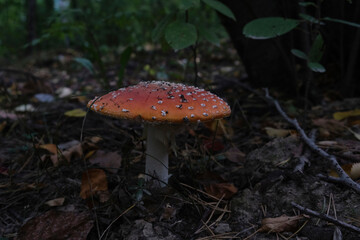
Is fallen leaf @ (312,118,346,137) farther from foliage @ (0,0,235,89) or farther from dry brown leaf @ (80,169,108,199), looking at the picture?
dry brown leaf @ (80,169,108,199)

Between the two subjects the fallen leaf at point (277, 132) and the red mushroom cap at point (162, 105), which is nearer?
the red mushroom cap at point (162, 105)

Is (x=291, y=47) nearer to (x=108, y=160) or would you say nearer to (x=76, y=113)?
(x=108, y=160)

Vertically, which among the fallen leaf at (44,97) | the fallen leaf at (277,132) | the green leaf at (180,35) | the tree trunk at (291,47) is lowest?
the fallen leaf at (44,97)

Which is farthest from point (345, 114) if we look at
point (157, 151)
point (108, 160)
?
point (108, 160)

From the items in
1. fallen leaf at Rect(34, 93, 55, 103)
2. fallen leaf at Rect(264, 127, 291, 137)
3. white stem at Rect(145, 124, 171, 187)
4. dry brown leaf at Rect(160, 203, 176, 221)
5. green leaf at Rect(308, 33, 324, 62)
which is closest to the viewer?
dry brown leaf at Rect(160, 203, 176, 221)

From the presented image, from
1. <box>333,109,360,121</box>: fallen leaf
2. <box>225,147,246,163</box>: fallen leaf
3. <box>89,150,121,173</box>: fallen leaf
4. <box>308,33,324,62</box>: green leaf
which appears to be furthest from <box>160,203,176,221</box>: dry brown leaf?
<box>333,109,360,121</box>: fallen leaf

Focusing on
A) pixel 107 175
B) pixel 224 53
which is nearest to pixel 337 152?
pixel 107 175

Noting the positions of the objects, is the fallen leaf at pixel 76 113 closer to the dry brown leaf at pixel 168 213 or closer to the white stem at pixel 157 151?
the white stem at pixel 157 151

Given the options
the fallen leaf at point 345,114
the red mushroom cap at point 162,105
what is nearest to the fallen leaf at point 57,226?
the red mushroom cap at point 162,105
